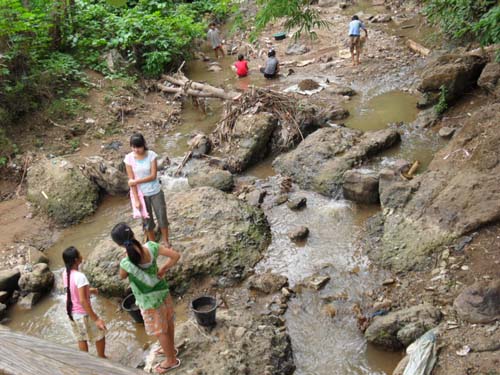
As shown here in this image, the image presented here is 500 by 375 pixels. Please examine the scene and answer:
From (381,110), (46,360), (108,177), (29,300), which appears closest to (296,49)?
(381,110)

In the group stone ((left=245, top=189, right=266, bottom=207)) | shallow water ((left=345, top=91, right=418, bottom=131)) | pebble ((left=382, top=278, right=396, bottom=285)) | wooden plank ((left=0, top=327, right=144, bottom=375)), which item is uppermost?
wooden plank ((left=0, top=327, right=144, bottom=375))

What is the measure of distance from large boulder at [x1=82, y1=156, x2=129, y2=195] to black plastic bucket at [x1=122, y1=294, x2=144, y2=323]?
3553mm

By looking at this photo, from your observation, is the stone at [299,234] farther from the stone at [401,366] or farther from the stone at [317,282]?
the stone at [401,366]

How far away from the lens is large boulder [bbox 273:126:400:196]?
8.05 meters

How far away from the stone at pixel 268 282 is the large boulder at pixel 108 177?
3929mm

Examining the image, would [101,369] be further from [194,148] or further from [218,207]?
[194,148]

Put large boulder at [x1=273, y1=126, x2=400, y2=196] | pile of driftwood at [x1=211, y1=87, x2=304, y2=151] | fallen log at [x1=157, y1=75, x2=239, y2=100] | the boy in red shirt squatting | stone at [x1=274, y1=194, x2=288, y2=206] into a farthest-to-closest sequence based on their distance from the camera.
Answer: the boy in red shirt squatting
fallen log at [x1=157, y1=75, x2=239, y2=100]
pile of driftwood at [x1=211, y1=87, x2=304, y2=151]
large boulder at [x1=273, y1=126, x2=400, y2=196]
stone at [x1=274, y1=194, x2=288, y2=206]

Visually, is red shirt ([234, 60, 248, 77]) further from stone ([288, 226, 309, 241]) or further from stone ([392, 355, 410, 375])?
stone ([392, 355, 410, 375])

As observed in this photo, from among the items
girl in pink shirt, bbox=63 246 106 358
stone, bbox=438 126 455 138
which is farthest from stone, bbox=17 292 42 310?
stone, bbox=438 126 455 138

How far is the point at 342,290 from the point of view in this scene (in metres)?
5.75

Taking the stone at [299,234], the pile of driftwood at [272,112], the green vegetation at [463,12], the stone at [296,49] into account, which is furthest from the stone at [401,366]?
the stone at [296,49]

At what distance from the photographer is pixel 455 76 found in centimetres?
902

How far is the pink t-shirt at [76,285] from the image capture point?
427 centimetres

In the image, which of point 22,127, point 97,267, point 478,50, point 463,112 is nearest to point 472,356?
point 97,267
